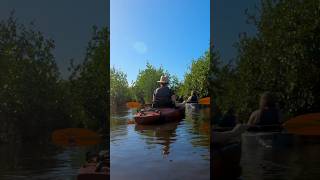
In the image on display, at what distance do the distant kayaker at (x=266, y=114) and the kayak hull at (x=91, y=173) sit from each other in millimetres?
1657

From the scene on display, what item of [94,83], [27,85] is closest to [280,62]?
[94,83]

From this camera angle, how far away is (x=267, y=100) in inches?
172

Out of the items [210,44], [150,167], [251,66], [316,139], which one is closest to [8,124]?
[150,167]

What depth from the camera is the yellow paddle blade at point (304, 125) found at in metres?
4.28

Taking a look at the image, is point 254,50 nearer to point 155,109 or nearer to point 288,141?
point 288,141

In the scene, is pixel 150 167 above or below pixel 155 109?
below

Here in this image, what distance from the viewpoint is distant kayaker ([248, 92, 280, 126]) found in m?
4.30

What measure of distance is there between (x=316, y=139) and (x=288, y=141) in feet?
0.98

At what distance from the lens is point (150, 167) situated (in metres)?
5.37

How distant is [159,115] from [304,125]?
4.06 metres

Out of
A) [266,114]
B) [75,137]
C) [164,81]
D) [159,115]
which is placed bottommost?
[75,137]

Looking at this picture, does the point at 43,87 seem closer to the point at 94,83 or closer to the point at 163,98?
the point at 94,83

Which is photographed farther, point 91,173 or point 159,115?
point 159,115

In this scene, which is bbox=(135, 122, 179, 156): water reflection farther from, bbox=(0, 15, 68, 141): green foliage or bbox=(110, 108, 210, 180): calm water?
bbox=(0, 15, 68, 141): green foliage
